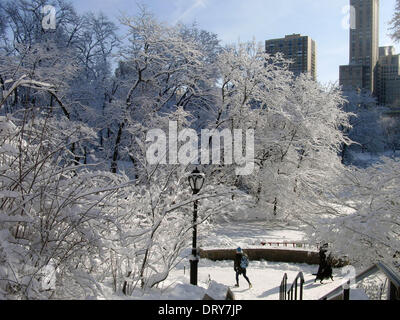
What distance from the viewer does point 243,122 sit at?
21469 mm

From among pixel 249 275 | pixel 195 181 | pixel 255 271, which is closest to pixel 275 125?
pixel 255 271

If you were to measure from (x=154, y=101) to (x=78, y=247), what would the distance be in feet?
58.9

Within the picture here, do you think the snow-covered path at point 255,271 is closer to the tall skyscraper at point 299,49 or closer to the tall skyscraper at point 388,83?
the tall skyscraper at point 299,49

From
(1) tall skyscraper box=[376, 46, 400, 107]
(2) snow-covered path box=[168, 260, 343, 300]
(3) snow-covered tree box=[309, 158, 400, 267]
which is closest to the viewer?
(3) snow-covered tree box=[309, 158, 400, 267]

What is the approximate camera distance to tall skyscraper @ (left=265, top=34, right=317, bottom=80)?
92.6 ft

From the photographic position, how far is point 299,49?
28.8m

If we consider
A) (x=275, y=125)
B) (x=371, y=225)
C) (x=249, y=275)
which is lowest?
(x=249, y=275)

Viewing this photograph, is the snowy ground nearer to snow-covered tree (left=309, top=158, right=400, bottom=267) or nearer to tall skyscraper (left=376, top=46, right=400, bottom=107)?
snow-covered tree (left=309, top=158, right=400, bottom=267)

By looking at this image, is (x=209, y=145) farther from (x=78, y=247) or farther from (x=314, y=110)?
(x=78, y=247)

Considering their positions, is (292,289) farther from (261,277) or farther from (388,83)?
(388,83)

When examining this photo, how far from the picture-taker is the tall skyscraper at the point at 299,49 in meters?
28.2

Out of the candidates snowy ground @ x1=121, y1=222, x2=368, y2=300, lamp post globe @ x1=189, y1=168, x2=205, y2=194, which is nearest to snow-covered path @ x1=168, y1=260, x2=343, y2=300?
snowy ground @ x1=121, y1=222, x2=368, y2=300

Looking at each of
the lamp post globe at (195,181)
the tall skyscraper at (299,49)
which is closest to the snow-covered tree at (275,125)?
the tall skyscraper at (299,49)

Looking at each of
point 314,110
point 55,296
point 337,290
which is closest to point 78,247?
point 55,296
